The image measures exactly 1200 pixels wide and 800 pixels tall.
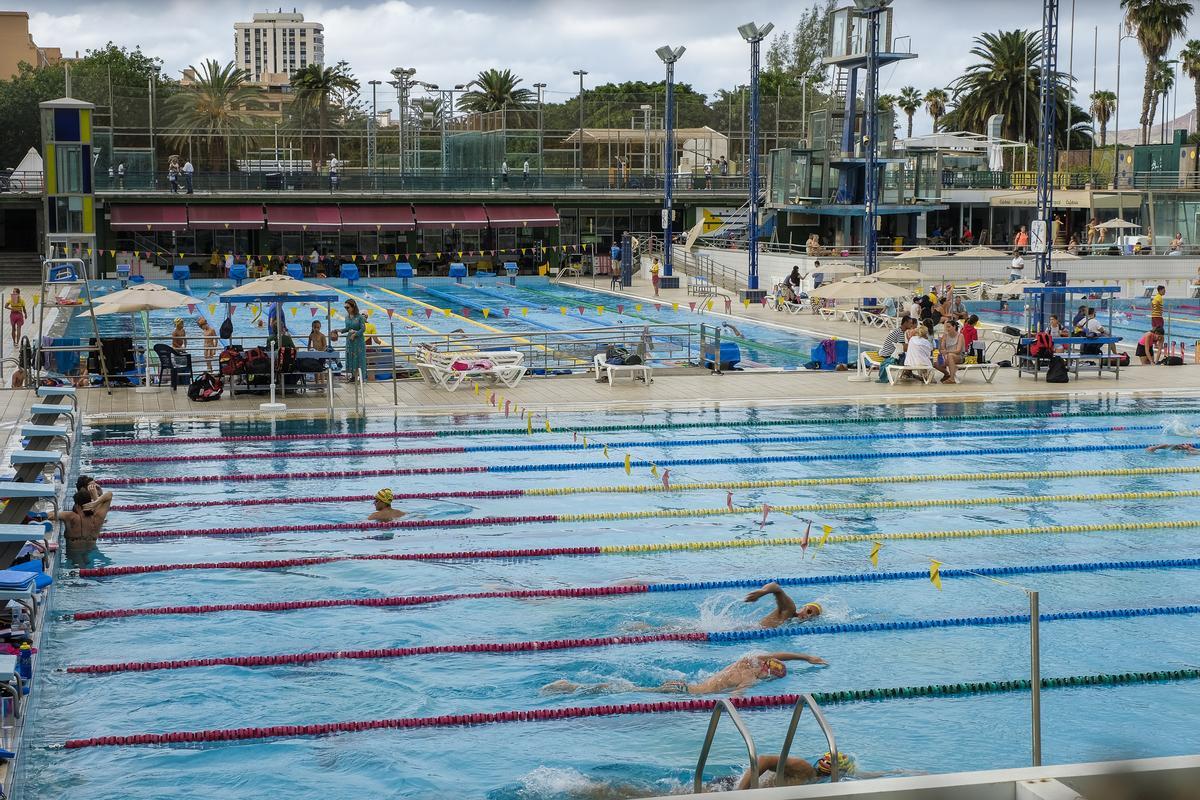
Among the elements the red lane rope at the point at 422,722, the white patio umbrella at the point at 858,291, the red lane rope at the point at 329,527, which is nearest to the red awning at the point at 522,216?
the white patio umbrella at the point at 858,291

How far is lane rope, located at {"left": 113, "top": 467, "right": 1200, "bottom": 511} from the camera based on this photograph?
13422mm

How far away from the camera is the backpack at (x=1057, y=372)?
66.7 ft

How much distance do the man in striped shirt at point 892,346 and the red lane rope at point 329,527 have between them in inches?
352

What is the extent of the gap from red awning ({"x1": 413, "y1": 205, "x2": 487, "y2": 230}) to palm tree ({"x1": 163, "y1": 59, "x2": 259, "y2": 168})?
7483 millimetres

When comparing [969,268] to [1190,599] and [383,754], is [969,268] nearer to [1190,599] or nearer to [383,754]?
[1190,599]

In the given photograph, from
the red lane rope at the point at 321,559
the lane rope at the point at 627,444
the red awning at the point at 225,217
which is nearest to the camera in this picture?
the red lane rope at the point at 321,559

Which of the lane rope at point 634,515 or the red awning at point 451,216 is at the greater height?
the red awning at point 451,216

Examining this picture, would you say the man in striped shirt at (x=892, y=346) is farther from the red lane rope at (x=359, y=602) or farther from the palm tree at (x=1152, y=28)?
the palm tree at (x=1152, y=28)

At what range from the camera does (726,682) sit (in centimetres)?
872

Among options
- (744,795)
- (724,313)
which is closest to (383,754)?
(744,795)

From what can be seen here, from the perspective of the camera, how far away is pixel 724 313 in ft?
108

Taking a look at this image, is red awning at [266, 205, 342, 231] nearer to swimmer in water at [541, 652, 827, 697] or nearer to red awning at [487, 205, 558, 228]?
red awning at [487, 205, 558, 228]

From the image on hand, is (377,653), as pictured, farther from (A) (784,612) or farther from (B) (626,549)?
(B) (626,549)

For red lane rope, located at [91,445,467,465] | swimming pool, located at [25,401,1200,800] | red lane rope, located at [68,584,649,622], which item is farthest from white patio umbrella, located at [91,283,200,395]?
red lane rope, located at [68,584,649,622]
